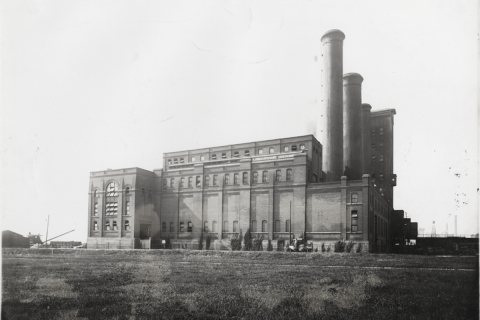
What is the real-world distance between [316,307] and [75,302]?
7.44 m

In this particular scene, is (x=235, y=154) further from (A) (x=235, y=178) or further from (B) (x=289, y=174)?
(B) (x=289, y=174)

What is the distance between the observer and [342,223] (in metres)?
40.5

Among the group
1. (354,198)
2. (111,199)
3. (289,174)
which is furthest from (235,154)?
(354,198)

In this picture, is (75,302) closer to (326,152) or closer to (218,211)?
(218,211)

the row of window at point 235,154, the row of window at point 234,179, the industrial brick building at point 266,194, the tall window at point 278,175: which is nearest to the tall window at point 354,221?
the industrial brick building at point 266,194

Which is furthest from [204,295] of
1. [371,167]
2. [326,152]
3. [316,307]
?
[371,167]

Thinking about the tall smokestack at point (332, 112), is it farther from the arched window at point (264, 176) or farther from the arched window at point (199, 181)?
the arched window at point (199, 181)

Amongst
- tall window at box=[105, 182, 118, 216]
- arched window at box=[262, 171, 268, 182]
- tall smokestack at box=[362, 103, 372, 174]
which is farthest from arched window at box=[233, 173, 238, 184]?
tall smokestack at box=[362, 103, 372, 174]

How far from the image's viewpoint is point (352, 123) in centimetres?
5494

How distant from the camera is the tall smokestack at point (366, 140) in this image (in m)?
62.8

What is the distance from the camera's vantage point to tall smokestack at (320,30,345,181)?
4762 cm

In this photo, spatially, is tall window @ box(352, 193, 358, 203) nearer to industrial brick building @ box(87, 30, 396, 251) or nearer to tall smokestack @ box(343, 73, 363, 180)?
industrial brick building @ box(87, 30, 396, 251)

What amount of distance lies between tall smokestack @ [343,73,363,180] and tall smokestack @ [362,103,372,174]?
7660 mm

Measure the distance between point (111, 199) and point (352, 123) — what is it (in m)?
35.0
